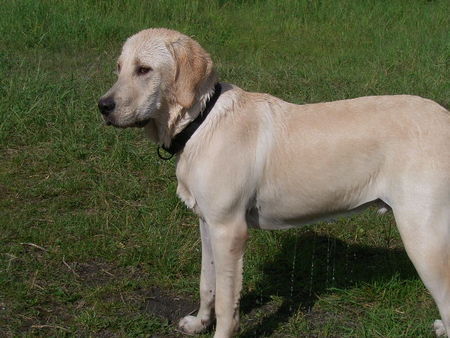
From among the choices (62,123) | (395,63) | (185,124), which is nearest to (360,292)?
(185,124)

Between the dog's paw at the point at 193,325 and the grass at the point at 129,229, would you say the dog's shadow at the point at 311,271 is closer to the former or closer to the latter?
the grass at the point at 129,229

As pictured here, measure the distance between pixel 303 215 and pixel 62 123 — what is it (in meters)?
3.18

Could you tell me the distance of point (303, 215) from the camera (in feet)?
13.0

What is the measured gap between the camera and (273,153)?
384 centimetres

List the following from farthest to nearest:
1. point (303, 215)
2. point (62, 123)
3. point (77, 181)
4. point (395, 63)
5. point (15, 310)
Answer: point (395, 63) → point (62, 123) → point (77, 181) → point (15, 310) → point (303, 215)

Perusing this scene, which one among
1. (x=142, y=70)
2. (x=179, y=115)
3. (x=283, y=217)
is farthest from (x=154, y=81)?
(x=283, y=217)

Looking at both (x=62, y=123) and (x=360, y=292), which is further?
(x=62, y=123)

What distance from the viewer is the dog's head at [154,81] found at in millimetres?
3736

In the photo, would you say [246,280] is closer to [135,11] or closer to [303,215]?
[303,215]

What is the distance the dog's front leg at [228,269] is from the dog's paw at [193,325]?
31cm

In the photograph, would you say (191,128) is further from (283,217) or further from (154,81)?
(283,217)

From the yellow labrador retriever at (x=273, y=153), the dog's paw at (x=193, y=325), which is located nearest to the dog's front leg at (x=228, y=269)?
the yellow labrador retriever at (x=273, y=153)

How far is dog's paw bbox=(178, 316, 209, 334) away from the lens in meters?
4.23

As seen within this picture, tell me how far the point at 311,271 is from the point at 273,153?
138cm
